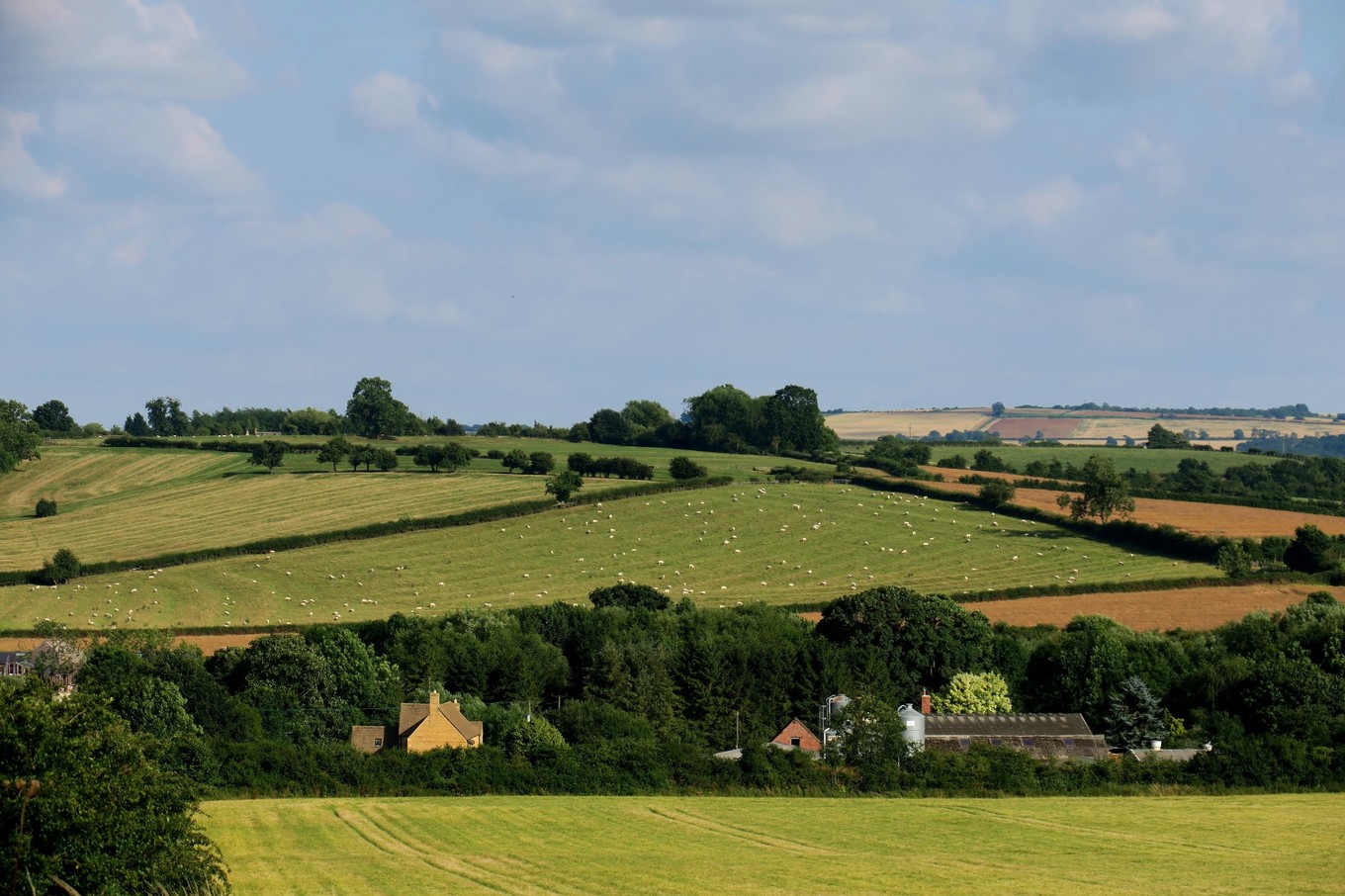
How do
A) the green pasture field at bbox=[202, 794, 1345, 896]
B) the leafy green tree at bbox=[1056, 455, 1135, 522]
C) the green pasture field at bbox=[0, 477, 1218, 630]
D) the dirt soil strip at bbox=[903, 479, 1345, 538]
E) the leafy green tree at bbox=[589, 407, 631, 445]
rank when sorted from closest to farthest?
1. the green pasture field at bbox=[202, 794, 1345, 896]
2. the green pasture field at bbox=[0, 477, 1218, 630]
3. the dirt soil strip at bbox=[903, 479, 1345, 538]
4. the leafy green tree at bbox=[1056, 455, 1135, 522]
5. the leafy green tree at bbox=[589, 407, 631, 445]

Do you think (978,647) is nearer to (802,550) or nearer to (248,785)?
(802,550)

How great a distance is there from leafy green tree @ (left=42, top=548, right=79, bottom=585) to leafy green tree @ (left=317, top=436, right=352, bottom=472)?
4231 centimetres

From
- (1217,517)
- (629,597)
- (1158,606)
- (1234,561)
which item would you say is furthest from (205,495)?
(1234,561)

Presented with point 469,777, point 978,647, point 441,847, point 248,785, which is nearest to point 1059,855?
point 441,847

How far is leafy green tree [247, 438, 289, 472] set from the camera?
482 feet

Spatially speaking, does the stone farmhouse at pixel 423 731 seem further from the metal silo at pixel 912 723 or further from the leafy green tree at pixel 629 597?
the leafy green tree at pixel 629 597

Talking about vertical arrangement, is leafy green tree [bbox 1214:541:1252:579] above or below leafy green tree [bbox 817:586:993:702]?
above

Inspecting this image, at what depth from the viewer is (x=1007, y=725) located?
2635 inches

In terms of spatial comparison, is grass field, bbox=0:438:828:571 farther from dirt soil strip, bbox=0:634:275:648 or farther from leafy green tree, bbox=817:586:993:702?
leafy green tree, bbox=817:586:993:702

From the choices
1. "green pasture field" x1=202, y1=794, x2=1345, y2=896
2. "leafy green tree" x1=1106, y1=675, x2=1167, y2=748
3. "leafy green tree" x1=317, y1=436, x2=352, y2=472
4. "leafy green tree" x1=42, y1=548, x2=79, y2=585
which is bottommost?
"leafy green tree" x1=1106, y1=675, x2=1167, y2=748

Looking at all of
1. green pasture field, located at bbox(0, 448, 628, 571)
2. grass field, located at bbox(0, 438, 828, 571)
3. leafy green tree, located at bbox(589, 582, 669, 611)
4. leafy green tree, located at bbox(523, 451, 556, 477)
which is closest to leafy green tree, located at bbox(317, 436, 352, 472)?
green pasture field, located at bbox(0, 448, 628, 571)

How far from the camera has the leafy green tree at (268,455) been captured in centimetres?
14688

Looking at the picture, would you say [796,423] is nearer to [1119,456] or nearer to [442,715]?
[1119,456]

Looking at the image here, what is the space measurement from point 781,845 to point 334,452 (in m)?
110
